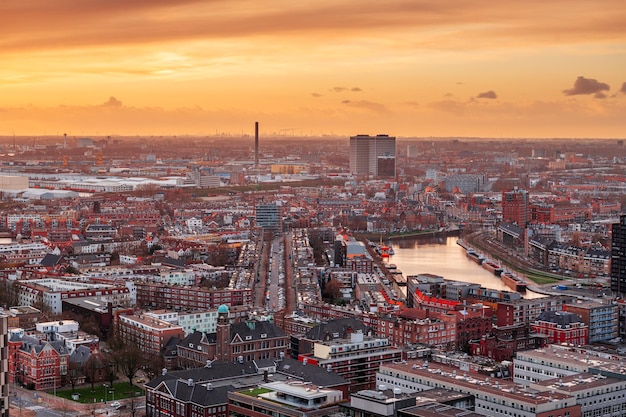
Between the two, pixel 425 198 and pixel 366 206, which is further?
pixel 425 198

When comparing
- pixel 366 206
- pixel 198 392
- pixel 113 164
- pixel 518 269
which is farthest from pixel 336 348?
pixel 113 164

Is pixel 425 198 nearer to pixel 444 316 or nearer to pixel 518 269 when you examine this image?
pixel 518 269

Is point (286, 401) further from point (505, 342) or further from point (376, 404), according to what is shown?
point (505, 342)

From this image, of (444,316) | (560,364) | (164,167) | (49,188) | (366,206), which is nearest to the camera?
(560,364)

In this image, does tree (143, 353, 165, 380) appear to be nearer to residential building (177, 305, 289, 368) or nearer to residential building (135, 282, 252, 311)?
residential building (177, 305, 289, 368)

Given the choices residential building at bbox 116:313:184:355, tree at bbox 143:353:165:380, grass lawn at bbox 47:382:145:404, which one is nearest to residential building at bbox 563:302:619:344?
residential building at bbox 116:313:184:355
